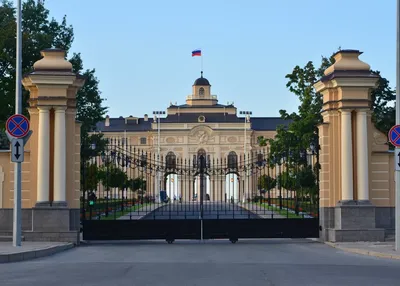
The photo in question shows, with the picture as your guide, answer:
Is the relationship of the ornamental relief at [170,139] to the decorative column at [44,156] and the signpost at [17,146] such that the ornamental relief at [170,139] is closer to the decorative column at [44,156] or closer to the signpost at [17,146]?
the decorative column at [44,156]

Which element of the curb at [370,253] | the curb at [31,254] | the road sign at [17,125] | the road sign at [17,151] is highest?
the road sign at [17,125]

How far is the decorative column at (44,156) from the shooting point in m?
23.9

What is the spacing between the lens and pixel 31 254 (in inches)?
762

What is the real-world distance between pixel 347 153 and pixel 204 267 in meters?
9.66

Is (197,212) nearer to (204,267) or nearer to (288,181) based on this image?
(288,181)

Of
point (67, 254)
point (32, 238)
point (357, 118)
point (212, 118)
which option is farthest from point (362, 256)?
point (212, 118)

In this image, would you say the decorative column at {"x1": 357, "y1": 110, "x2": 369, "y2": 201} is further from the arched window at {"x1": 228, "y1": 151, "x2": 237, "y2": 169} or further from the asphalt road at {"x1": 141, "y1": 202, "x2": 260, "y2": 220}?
the arched window at {"x1": 228, "y1": 151, "x2": 237, "y2": 169}

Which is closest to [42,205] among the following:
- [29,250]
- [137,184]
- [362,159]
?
[29,250]

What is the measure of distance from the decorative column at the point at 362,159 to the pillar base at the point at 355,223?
1.13ft

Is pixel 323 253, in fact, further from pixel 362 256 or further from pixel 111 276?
pixel 111 276

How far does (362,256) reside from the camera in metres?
20.2

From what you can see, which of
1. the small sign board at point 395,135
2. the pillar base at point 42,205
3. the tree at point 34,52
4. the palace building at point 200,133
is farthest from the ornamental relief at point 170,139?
the small sign board at point 395,135

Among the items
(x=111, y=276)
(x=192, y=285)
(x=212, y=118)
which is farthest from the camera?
(x=212, y=118)

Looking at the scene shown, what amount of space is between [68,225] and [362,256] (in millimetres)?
9010
